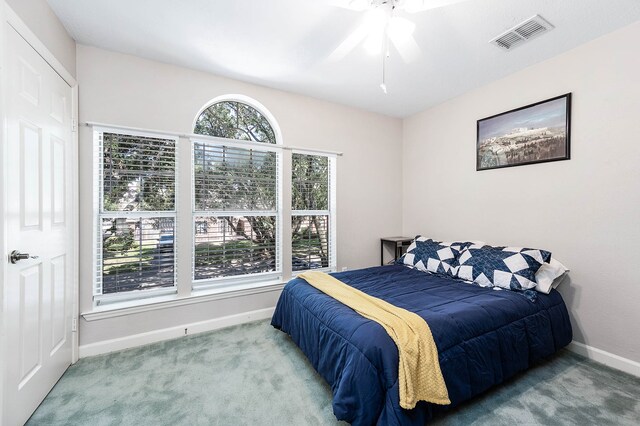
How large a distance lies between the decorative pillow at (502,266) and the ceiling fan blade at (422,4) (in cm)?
201

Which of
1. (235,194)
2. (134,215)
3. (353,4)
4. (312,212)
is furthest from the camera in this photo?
(312,212)

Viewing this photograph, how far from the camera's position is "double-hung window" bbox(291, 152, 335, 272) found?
331 cm

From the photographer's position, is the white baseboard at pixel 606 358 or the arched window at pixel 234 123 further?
the arched window at pixel 234 123

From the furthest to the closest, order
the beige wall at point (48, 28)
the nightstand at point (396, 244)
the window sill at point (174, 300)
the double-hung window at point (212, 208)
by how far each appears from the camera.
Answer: the nightstand at point (396, 244), the double-hung window at point (212, 208), the window sill at point (174, 300), the beige wall at point (48, 28)

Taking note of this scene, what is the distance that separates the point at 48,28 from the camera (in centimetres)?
180

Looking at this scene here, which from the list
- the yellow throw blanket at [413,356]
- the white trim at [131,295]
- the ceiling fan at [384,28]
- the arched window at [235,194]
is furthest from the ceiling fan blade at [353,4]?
the white trim at [131,295]

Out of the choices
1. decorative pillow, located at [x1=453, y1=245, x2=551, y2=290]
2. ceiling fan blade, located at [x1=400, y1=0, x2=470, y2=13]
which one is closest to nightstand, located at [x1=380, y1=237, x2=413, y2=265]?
decorative pillow, located at [x1=453, y1=245, x2=551, y2=290]

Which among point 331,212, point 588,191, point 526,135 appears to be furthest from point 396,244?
point 588,191

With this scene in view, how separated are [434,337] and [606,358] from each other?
1.78m

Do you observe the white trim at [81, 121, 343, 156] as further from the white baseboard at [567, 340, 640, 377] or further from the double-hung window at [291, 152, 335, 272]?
the white baseboard at [567, 340, 640, 377]

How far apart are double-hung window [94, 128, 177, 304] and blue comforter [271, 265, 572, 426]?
132 centimetres

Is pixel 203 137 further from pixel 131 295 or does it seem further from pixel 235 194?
pixel 131 295

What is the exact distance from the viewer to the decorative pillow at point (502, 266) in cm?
219

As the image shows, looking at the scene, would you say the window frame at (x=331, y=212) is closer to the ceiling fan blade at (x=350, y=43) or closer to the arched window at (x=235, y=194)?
the arched window at (x=235, y=194)
